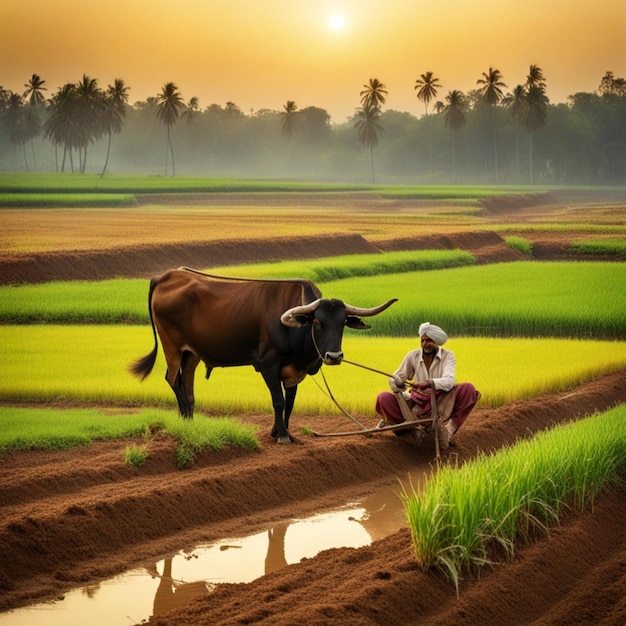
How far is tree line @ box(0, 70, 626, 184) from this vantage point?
243 ft

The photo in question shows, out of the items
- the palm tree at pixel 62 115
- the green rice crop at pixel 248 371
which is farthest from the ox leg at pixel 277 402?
the palm tree at pixel 62 115

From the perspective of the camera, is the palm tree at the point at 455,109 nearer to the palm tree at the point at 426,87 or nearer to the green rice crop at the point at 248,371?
the palm tree at the point at 426,87

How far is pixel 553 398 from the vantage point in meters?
11.7

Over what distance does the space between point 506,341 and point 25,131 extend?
28.2m

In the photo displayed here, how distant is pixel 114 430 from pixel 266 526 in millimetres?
2180

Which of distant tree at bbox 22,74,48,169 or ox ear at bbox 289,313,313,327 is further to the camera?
distant tree at bbox 22,74,48,169

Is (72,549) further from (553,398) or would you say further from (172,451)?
(553,398)

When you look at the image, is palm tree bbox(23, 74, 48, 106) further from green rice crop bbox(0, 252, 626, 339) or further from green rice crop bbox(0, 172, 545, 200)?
green rice crop bbox(0, 252, 626, 339)

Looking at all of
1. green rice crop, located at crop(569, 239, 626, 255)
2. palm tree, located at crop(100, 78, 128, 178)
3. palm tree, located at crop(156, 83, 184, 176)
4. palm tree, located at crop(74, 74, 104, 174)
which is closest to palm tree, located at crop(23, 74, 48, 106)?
palm tree, located at crop(74, 74, 104, 174)

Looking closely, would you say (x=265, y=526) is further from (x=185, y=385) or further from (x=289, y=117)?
(x=289, y=117)

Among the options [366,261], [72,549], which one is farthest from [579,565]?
[366,261]

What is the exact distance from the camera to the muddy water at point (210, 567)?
233 inches

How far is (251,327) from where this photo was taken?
932 cm

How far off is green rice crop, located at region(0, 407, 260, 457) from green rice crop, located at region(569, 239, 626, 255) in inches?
853
